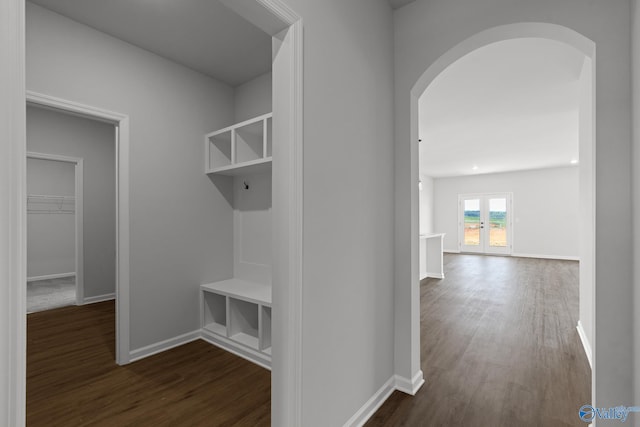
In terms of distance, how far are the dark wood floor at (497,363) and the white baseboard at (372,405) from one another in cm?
4

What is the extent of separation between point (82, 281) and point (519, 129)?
24.1 feet

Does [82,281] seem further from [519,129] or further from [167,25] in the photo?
[519,129]

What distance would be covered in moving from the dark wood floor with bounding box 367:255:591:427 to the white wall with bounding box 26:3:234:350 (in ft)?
6.93

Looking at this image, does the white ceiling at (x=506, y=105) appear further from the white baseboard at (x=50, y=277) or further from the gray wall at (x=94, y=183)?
the white baseboard at (x=50, y=277)

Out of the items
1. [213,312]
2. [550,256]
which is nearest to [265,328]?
[213,312]

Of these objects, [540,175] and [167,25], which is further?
[540,175]

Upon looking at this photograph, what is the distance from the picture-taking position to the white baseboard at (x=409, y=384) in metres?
2.09

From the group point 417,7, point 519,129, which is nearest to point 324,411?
point 417,7

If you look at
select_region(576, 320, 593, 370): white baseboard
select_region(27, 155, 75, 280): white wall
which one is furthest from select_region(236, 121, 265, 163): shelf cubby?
select_region(27, 155, 75, 280): white wall

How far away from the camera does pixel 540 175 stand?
9.31 metres

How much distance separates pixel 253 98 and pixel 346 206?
84.1 inches

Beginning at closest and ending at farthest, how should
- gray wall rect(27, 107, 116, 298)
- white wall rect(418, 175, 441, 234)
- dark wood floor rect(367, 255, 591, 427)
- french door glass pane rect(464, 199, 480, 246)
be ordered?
dark wood floor rect(367, 255, 591, 427)
gray wall rect(27, 107, 116, 298)
white wall rect(418, 175, 441, 234)
french door glass pane rect(464, 199, 480, 246)

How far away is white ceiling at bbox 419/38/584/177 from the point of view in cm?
287
